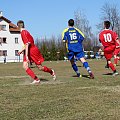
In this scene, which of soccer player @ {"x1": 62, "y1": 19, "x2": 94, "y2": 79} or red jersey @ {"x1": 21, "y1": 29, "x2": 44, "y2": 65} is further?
soccer player @ {"x1": 62, "y1": 19, "x2": 94, "y2": 79}

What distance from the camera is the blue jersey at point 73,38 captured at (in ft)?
41.2

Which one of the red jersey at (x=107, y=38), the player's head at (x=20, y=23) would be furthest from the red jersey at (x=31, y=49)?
the red jersey at (x=107, y=38)

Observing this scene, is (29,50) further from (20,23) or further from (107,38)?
(107,38)

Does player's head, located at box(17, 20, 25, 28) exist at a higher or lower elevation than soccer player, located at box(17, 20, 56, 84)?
higher

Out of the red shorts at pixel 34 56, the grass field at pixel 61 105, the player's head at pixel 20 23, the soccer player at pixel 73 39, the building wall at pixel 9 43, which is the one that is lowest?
the grass field at pixel 61 105

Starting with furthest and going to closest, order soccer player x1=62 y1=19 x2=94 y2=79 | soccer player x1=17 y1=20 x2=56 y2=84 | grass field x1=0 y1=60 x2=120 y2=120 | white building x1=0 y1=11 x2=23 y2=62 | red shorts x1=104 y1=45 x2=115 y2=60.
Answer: white building x1=0 y1=11 x2=23 y2=62 < red shorts x1=104 y1=45 x2=115 y2=60 < soccer player x1=62 y1=19 x2=94 y2=79 < soccer player x1=17 y1=20 x2=56 y2=84 < grass field x1=0 y1=60 x2=120 y2=120

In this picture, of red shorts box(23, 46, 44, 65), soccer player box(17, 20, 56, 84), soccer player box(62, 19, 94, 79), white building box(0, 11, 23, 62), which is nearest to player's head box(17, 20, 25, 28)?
soccer player box(17, 20, 56, 84)

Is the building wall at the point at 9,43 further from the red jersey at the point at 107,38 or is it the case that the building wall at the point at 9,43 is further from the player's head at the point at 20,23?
the player's head at the point at 20,23

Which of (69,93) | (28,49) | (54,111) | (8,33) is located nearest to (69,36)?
(28,49)

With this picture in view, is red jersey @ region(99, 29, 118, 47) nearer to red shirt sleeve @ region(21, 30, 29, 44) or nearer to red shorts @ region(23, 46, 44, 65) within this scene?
red shorts @ region(23, 46, 44, 65)

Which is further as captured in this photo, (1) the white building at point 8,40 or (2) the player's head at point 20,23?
(1) the white building at point 8,40

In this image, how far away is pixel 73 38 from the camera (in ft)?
41.2

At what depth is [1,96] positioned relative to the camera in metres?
8.07

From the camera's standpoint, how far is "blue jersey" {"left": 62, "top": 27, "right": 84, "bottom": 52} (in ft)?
41.2
